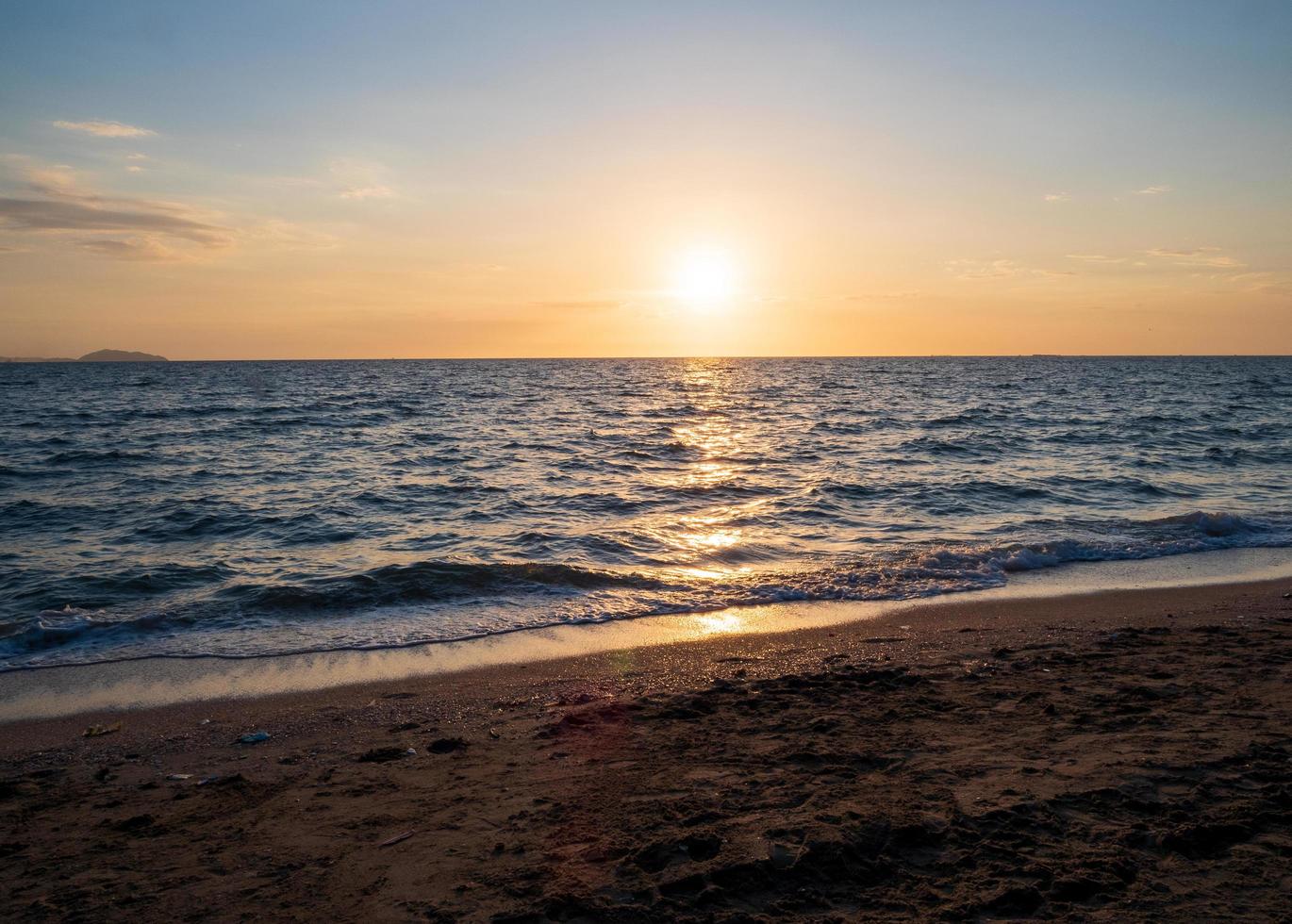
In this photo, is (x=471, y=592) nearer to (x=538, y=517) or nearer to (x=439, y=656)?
(x=439, y=656)

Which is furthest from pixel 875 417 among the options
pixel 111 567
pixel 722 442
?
pixel 111 567

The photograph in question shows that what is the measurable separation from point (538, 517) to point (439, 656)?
7.24 meters

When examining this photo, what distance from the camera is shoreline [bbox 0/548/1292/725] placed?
7.23 m

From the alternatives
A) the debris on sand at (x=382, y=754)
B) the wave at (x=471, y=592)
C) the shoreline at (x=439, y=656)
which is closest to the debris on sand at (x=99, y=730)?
the shoreline at (x=439, y=656)

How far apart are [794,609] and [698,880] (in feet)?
20.9

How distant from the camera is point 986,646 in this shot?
7.86 m

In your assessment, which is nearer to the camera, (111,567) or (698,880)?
(698,880)

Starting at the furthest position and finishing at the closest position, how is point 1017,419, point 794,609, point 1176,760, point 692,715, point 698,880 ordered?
point 1017,419
point 794,609
point 692,715
point 1176,760
point 698,880

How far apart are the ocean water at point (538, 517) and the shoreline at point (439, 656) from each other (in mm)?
356

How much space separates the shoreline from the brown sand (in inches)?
17.2

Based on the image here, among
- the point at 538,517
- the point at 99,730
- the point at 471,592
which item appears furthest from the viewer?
the point at 538,517

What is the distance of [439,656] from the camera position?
8258 millimetres

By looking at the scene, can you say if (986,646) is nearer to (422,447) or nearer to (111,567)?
(111,567)

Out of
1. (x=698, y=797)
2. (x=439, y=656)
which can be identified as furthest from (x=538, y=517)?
(x=698, y=797)
